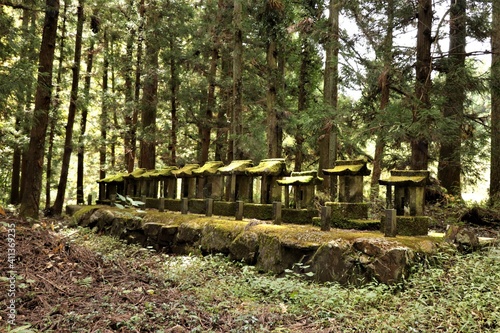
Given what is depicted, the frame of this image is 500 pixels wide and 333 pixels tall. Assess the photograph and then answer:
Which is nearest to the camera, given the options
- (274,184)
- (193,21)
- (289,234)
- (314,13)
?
(289,234)

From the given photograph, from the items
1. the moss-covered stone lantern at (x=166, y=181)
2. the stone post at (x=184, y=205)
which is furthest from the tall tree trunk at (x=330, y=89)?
the moss-covered stone lantern at (x=166, y=181)

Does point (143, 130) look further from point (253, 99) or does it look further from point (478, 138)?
point (478, 138)

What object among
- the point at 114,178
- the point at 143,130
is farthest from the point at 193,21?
the point at 114,178

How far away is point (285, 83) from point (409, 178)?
31.6 ft

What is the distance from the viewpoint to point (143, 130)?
16078mm

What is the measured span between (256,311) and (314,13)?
11.5 meters

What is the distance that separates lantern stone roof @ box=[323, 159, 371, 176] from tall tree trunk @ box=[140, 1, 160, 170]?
9.94 m

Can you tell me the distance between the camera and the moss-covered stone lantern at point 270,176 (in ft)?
29.3

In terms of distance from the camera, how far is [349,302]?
16.3 ft

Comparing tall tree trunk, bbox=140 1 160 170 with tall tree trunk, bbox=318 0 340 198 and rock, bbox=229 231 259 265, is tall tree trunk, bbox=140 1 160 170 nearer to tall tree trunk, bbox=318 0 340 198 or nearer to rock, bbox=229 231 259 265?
tall tree trunk, bbox=318 0 340 198

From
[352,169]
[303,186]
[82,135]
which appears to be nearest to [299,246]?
[352,169]

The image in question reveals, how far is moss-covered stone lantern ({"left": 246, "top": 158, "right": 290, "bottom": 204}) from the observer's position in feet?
29.3

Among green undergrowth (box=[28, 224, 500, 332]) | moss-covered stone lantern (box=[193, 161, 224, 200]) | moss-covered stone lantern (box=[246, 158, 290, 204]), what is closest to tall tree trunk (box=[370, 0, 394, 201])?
moss-covered stone lantern (box=[246, 158, 290, 204])

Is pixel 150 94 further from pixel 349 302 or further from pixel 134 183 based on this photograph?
pixel 349 302
